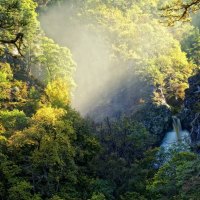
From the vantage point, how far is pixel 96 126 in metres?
67.7

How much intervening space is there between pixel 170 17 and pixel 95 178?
40142mm

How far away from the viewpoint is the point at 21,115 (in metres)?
52.1

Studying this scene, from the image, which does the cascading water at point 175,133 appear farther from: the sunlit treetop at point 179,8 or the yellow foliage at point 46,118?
the sunlit treetop at point 179,8

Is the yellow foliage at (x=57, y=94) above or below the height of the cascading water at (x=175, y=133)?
above

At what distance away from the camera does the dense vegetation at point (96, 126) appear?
44.6m

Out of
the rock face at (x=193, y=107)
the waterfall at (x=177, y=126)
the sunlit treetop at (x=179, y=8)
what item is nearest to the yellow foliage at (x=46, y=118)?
the rock face at (x=193, y=107)

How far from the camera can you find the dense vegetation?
44625 millimetres

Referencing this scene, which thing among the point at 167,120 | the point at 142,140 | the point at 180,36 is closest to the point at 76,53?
the point at 180,36

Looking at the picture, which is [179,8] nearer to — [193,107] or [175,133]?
[193,107]

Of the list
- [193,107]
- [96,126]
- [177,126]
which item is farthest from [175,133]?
[96,126]

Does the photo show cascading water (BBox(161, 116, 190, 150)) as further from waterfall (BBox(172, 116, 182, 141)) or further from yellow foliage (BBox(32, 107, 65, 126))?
yellow foliage (BBox(32, 107, 65, 126))

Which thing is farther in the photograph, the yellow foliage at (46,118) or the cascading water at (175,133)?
the cascading water at (175,133)

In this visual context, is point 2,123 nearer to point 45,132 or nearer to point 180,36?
point 45,132

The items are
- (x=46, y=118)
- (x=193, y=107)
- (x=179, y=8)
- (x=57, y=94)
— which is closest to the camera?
(x=179, y=8)
